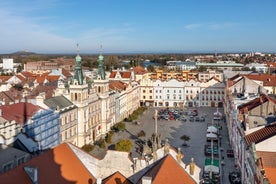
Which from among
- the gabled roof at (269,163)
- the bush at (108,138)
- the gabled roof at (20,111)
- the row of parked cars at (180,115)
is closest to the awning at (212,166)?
the gabled roof at (269,163)

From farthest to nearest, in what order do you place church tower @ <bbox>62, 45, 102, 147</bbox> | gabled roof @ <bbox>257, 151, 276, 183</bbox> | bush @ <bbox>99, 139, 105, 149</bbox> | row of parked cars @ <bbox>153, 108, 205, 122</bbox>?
row of parked cars @ <bbox>153, 108, 205, 122</bbox>, bush @ <bbox>99, 139, 105, 149</bbox>, church tower @ <bbox>62, 45, 102, 147</bbox>, gabled roof @ <bbox>257, 151, 276, 183</bbox>

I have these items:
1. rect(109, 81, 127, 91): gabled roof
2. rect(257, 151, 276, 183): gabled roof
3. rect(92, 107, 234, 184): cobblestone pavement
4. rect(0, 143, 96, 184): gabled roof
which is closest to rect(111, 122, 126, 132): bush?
rect(92, 107, 234, 184): cobblestone pavement

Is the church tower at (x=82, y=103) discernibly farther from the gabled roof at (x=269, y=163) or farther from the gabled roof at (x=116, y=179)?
the gabled roof at (x=269, y=163)

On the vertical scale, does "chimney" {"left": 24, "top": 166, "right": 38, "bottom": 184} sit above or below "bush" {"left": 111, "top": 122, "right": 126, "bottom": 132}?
above

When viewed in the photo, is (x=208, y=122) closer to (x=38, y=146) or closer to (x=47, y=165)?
(x=38, y=146)

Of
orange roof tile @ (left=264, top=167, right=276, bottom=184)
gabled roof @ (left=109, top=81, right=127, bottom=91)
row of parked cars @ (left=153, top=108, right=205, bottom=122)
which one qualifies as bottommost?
row of parked cars @ (left=153, top=108, right=205, bottom=122)

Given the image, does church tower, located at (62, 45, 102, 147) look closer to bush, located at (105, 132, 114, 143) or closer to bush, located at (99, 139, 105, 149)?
bush, located at (99, 139, 105, 149)

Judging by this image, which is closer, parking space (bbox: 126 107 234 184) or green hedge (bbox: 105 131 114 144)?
parking space (bbox: 126 107 234 184)
